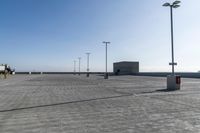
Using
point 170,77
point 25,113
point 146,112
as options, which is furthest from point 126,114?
point 170,77

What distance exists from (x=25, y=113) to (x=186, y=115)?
650cm

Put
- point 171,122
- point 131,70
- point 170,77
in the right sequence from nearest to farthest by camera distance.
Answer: point 171,122 < point 170,77 < point 131,70

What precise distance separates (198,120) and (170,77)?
15795 mm

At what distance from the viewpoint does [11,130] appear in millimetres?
8289

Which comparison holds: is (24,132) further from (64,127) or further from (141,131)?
(141,131)

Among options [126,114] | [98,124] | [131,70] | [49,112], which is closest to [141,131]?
[98,124]

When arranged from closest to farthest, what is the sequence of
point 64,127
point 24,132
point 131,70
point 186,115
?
point 24,132 → point 64,127 → point 186,115 → point 131,70

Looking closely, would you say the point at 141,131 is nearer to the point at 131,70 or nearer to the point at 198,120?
the point at 198,120

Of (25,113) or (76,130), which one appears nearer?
(76,130)

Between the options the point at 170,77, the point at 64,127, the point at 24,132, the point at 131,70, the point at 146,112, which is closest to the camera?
the point at 24,132

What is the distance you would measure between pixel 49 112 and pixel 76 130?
375 centimetres

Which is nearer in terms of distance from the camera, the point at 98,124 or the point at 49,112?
the point at 98,124

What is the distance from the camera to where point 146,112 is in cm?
1161

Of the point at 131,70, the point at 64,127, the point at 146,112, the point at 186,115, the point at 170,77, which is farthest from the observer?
the point at 131,70
